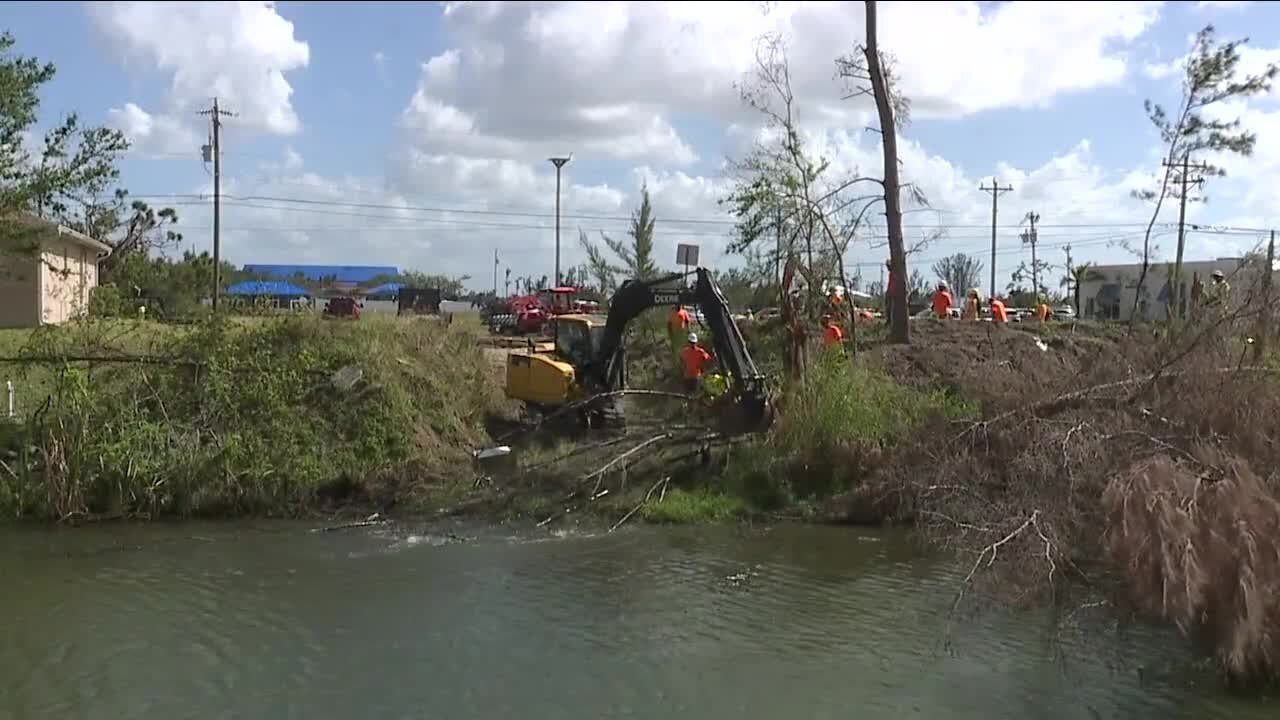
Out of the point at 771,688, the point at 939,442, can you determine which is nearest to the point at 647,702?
the point at 771,688

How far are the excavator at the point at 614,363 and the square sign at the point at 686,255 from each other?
95.7 inches

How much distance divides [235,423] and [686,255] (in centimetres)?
903

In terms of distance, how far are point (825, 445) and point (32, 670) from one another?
11039 mm

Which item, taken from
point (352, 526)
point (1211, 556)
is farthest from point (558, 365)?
point (1211, 556)

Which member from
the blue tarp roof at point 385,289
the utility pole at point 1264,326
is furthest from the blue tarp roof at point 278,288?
the blue tarp roof at point 385,289

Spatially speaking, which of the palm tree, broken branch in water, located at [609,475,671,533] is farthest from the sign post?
the palm tree

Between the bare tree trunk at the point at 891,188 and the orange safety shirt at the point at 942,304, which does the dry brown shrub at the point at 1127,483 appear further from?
the orange safety shirt at the point at 942,304

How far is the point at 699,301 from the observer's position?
19734 millimetres

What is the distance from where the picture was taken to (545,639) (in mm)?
11336

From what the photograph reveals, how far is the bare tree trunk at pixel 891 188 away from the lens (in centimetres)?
2577

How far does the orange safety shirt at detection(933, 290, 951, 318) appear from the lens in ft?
104

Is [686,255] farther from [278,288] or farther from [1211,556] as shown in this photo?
[278,288]

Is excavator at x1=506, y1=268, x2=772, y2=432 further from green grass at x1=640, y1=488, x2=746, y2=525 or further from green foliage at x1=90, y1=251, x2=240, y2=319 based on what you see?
green foliage at x1=90, y1=251, x2=240, y2=319

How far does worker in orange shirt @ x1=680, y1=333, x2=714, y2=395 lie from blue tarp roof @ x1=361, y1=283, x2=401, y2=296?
50.0m
